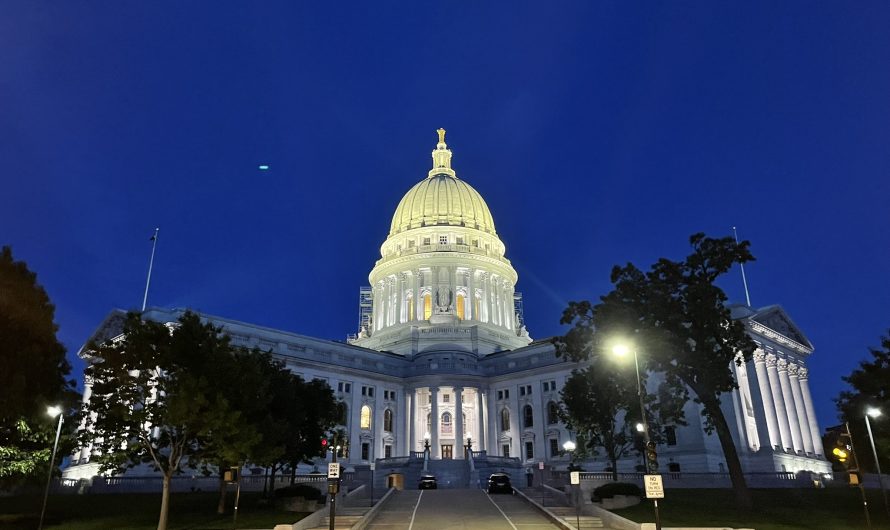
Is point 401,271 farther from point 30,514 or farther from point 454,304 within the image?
point 30,514

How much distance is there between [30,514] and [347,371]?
47.0 m

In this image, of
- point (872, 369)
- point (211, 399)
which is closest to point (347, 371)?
point (211, 399)

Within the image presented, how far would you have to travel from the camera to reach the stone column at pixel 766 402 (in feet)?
223

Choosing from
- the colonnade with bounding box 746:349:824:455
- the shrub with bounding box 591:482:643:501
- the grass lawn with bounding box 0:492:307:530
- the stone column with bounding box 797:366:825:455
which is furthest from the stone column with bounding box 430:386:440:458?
the stone column with bounding box 797:366:825:455

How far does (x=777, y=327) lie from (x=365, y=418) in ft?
177

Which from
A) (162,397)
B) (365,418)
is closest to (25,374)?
(162,397)

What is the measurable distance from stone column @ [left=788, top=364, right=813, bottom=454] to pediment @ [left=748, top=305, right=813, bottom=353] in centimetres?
344

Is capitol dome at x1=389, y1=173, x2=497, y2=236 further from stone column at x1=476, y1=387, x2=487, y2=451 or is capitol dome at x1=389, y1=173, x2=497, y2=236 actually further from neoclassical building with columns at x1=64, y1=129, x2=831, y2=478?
stone column at x1=476, y1=387, x2=487, y2=451

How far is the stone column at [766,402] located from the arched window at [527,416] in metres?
26.8

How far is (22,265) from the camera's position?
Answer: 34.2 m

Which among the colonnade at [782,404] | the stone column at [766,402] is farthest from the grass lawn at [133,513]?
the colonnade at [782,404]

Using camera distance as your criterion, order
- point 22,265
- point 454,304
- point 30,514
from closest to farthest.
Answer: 1. point 22,265
2. point 30,514
3. point 454,304

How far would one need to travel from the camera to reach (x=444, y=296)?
335 feet

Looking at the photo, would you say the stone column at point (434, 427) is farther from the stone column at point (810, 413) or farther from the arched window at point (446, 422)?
the stone column at point (810, 413)
